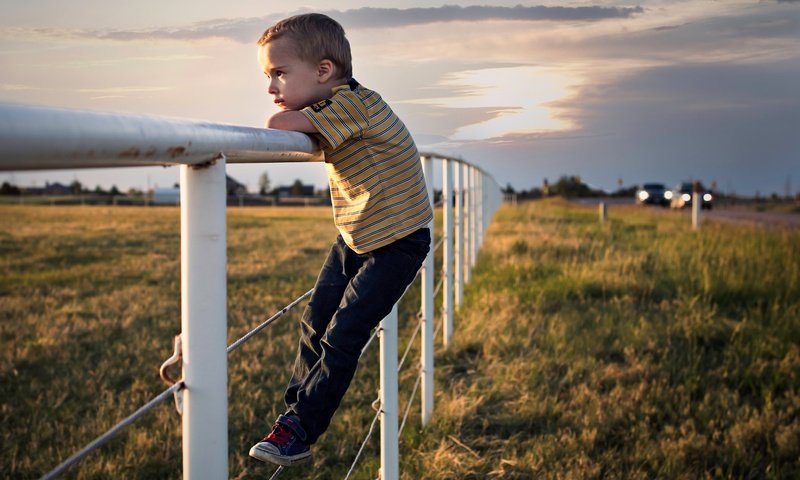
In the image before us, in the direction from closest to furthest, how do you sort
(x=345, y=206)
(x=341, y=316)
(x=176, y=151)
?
1. (x=176, y=151)
2. (x=341, y=316)
3. (x=345, y=206)

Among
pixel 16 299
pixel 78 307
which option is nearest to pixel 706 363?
pixel 78 307

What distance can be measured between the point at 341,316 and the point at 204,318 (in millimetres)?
716

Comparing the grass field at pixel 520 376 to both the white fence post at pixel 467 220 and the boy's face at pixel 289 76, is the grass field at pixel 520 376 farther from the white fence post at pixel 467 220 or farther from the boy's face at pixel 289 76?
the boy's face at pixel 289 76

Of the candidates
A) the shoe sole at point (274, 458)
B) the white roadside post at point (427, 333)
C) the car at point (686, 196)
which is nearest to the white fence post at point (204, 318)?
the shoe sole at point (274, 458)

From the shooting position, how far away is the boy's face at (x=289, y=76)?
1959 millimetres

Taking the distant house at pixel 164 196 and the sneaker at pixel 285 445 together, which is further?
the distant house at pixel 164 196

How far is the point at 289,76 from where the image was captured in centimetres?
196

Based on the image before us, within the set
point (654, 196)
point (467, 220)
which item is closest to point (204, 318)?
point (467, 220)

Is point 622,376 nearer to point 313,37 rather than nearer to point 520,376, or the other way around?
point 520,376

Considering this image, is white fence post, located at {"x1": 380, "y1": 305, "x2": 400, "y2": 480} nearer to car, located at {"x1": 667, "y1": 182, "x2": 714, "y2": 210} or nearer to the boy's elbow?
the boy's elbow

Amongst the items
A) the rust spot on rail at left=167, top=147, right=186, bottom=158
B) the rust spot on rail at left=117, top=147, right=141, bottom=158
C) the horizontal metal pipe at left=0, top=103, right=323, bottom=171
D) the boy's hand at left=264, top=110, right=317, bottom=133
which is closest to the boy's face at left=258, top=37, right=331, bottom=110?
the boy's hand at left=264, top=110, right=317, bottom=133

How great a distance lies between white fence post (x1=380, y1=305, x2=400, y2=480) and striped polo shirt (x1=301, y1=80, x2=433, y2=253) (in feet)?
2.70

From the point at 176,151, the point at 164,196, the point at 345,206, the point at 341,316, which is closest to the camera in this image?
the point at 176,151

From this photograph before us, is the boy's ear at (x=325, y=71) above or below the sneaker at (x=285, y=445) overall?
above
